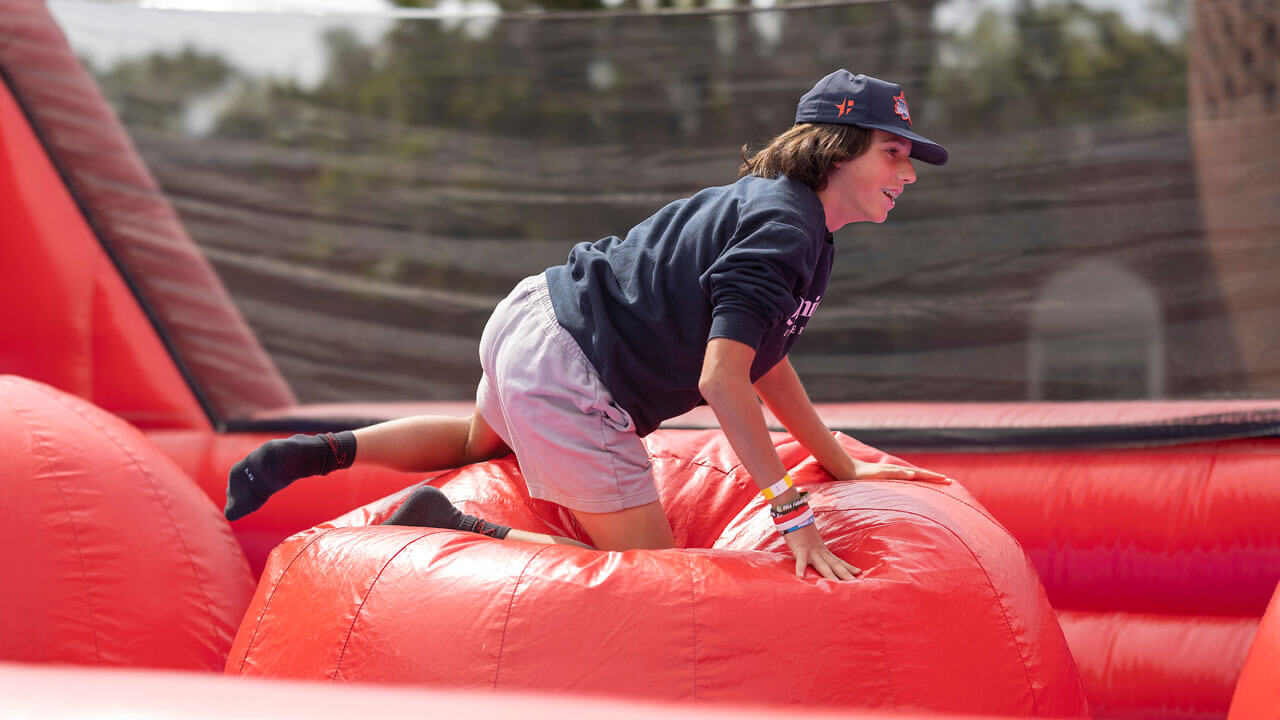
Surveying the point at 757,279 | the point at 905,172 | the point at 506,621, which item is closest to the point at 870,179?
the point at 905,172

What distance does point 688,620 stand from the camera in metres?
1.58

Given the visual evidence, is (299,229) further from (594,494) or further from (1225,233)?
(1225,233)

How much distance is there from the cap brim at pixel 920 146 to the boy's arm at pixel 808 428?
0.46m

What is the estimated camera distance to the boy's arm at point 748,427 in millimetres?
1676

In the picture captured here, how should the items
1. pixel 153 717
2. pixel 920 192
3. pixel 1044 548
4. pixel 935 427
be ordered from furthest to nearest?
pixel 920 192
pixel 935 427
pixel 1044 548
pixel 153 717

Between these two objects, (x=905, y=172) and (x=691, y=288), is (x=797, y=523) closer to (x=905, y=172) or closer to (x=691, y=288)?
(x=691, y=288)

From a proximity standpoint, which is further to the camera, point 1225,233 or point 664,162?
point 664,162

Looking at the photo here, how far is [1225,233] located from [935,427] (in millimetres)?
773

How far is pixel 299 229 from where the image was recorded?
128 inches

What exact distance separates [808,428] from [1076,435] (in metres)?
0.70

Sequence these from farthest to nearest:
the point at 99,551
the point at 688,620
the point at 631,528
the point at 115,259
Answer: the point at 115,259 → the point at 99,551 → the point at 631,528 → the point at 688,620

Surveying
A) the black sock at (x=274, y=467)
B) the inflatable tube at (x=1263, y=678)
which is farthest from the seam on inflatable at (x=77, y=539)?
the inflatable tube at (x=1263, y=678)

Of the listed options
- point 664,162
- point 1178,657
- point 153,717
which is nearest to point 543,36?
point 664,162

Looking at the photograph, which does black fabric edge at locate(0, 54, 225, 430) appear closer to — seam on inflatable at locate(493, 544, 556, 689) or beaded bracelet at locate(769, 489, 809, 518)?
seam on inflatable at locate(493, 544, 556, 689)
